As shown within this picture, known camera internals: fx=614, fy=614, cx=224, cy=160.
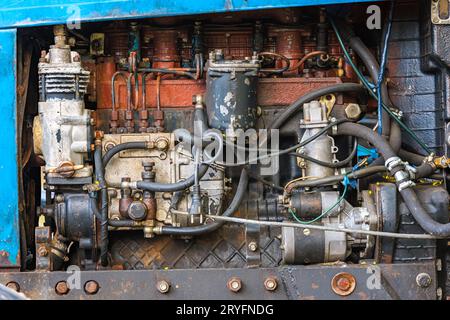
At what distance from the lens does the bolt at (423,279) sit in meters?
2.65

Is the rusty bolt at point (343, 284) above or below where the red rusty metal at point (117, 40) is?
below

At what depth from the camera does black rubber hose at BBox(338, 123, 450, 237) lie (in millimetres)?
2578

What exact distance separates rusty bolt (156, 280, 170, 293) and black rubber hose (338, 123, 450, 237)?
3.55ft

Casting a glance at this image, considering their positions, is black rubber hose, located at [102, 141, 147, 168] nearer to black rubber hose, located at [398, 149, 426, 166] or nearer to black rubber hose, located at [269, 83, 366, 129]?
black rubber hose, located at [269, 83, 366, 129]

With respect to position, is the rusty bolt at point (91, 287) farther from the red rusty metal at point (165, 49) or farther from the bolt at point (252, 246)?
the red rusty metal at point (165, 49)

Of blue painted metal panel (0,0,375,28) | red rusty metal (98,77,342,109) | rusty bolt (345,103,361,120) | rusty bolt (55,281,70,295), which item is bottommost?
rusty bolt (55,281,70,295)

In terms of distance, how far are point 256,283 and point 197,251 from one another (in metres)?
0.48

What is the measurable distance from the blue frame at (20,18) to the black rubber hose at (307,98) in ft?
1.32

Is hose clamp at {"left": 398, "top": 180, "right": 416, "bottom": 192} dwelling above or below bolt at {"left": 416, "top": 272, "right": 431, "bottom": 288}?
above

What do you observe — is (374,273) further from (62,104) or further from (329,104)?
(62,104)

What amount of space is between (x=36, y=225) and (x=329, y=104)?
1.54 meters

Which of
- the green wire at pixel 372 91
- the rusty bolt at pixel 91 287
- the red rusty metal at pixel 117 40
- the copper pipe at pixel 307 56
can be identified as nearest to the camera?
the rusty bolt at pixel 91 287

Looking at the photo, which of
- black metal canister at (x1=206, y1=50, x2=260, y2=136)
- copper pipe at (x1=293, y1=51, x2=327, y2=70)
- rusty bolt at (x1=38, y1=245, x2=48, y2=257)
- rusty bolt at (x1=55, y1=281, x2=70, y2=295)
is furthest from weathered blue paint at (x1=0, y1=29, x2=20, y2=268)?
copper pipe at (x1=293, y1=51, x2=327, y2=70)

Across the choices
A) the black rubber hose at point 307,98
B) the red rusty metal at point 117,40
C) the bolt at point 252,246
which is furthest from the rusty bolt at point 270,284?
the red rusty metal at point 117,40
